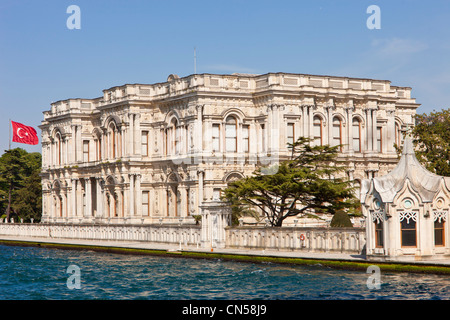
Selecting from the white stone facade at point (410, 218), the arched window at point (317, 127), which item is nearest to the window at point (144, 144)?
the arched window at point (317, 127)

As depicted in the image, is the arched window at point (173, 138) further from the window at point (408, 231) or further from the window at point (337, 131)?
the window at point (408, 231)

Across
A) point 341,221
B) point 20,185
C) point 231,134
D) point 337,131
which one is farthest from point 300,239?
point 20,185

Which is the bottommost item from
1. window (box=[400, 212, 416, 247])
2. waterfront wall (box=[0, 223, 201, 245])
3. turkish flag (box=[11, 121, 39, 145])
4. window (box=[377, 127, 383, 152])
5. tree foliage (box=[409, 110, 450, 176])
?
waterfront wall (box=[0, 223, 201, 245])

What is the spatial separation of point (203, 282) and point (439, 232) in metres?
8.43

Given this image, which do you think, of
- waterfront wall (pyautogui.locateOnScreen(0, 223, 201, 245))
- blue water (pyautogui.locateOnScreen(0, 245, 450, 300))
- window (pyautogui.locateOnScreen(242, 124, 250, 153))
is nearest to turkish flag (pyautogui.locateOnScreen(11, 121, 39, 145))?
waterfront wall (pyautogui.locateOnScreen(0, 223, 201, 245))

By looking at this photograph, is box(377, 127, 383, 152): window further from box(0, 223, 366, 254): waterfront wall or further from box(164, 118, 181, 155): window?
box(0, 223, 366, 254): waterfront wall

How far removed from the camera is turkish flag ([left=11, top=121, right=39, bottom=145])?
58.6 m

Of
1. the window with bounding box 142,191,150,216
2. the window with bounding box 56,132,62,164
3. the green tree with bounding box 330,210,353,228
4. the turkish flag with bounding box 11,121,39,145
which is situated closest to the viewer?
the green tree with bounding box 330,210,353,228

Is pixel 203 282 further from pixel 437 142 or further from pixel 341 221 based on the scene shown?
pixel 437 142

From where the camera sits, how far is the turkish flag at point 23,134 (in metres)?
58.6

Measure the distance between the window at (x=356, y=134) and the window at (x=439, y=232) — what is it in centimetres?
2956

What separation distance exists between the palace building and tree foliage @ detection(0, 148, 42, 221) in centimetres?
956
